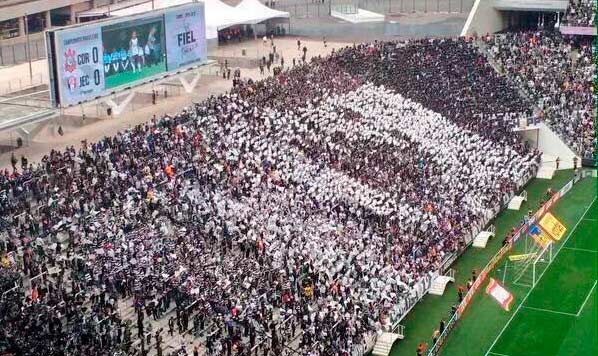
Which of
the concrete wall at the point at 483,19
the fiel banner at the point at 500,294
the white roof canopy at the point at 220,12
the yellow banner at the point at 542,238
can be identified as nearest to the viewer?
the fiel banner at the point at 500,294

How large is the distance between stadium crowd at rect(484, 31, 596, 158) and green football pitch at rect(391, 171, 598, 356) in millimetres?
8570

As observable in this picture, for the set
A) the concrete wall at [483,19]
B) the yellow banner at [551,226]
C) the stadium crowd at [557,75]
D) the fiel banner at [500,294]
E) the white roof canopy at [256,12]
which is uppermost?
the white roof canopy at [256,12]

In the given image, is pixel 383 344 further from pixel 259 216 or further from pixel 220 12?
pixel 220 12

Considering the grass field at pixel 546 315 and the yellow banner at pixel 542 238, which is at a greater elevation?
the yellow banner at pixel 542 238

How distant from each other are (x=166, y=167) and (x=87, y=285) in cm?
740

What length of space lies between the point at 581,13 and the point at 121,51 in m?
24.6

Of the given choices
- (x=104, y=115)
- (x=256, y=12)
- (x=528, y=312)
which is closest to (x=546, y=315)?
(x=528, y=312)

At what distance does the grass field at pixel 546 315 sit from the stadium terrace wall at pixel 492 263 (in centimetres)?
20

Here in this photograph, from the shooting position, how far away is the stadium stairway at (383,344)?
32.3 m

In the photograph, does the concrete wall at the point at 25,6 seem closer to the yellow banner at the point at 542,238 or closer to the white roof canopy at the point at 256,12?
the white roof canopy at the point at 256,12

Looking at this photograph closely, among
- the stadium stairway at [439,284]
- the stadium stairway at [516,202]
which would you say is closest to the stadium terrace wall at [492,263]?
the stadium stairway at [439,284]

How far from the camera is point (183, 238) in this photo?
3362 centimetres

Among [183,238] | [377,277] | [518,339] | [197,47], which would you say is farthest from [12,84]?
[518,339]

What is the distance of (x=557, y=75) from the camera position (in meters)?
53.2
